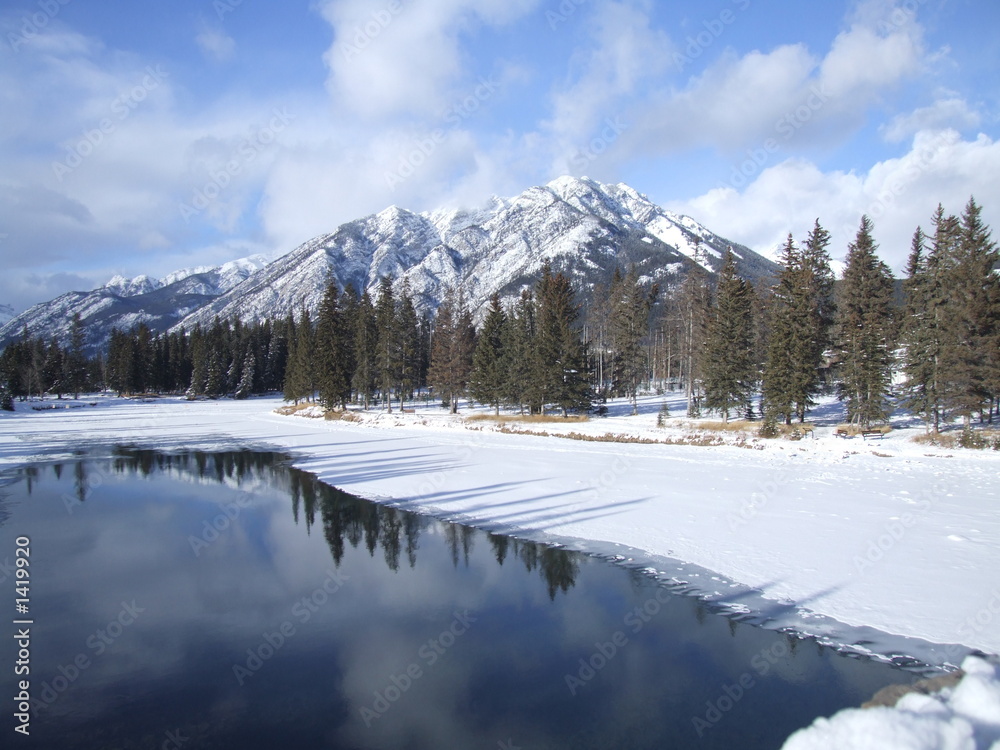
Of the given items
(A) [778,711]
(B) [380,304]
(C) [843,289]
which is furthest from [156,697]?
(B) [380,304]

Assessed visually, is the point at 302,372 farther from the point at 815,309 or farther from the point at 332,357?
→ the point at 815,309

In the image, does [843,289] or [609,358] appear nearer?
[843,289]

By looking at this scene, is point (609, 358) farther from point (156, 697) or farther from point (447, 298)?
point (156, 697)

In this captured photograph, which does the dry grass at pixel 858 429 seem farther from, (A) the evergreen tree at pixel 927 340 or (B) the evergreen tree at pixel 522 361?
(B) the evergreen tree at pixel 522 361

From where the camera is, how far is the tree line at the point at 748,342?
34406 mm

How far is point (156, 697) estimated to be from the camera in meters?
8.79

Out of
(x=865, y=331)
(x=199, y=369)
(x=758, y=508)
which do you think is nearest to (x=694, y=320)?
(x=865, y=331)

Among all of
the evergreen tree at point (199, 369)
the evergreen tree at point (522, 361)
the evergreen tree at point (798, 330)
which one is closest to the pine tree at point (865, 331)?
the evergreen tree at point (798, 330)

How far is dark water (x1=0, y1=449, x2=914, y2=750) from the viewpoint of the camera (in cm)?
811

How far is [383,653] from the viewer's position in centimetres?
1023

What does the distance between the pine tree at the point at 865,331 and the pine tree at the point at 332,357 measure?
157 ft

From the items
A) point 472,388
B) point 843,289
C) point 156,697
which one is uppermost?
point 843,289

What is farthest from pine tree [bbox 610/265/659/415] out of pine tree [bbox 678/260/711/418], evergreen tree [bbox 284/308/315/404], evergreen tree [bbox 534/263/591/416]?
evergreen tree [bbox 284/308/315/404]

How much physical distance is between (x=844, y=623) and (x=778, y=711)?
11.7 ft
